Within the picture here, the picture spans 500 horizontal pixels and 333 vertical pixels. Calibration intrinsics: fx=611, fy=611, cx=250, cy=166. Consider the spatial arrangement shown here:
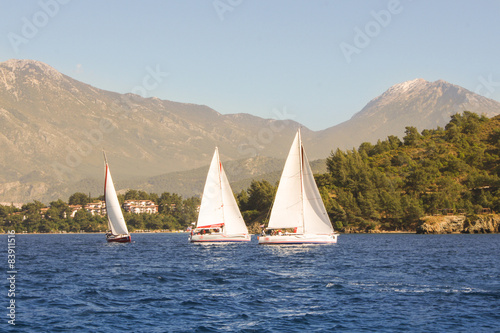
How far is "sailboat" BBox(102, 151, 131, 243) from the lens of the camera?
326 ft

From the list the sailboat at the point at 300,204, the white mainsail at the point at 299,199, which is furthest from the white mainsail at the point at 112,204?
the white mainsail at the point at 299,199

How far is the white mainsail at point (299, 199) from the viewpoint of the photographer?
263 feet

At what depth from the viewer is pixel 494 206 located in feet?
477

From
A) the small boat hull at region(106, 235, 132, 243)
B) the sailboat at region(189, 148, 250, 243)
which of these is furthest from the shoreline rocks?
the small boat hull at region(106, 235, 132, 243)

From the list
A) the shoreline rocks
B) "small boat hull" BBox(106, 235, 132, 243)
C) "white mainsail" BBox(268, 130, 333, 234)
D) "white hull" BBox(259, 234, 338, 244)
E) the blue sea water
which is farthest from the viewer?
the shoreline rocks

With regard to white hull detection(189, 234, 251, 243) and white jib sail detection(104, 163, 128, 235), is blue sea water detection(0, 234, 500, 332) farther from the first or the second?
white jib sail detection(104, 163, 128, 235)

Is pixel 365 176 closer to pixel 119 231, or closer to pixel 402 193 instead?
pixel 402 193

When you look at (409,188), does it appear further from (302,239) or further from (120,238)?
(302,239)

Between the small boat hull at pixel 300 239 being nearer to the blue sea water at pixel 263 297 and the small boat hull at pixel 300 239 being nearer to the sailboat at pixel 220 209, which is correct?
the sailboat at pixel 220 209

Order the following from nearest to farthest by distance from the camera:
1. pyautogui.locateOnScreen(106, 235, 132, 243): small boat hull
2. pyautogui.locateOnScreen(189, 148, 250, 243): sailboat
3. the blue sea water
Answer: the blue sea water
pyautogui.locateOnScreen(189, 148, 250, 243): sailboat
pyautogui.locateOnScreen(106, 235, 132, 243): small boat hull

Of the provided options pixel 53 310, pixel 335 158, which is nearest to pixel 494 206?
pixel 335 158

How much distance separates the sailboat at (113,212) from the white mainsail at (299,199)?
30.1 metres

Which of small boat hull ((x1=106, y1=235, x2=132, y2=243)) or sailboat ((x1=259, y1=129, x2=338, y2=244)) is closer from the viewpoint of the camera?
sailboat ((x1=259, y1=129, x2=338, y2=244))

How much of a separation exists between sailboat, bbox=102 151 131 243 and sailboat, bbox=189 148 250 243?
46.5 feet
